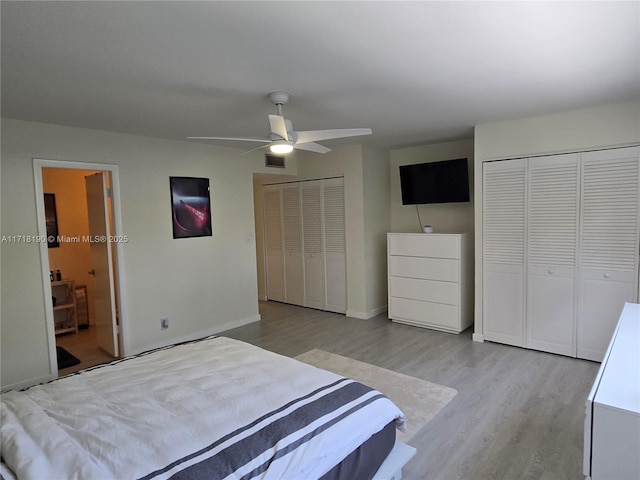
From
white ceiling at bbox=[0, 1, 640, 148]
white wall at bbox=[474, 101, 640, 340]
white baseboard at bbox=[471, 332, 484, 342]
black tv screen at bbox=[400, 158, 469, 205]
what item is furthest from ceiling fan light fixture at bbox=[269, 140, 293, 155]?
white baseboard at bbox=[471, 332, 484, 342]

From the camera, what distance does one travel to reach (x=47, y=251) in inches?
140

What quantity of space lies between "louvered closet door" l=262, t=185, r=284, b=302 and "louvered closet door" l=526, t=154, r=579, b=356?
12.4 ft

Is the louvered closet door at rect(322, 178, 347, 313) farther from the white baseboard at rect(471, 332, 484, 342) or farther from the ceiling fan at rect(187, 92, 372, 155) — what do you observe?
the ceiling fan at rect(187, 92, 372, 155)

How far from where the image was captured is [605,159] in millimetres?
3494

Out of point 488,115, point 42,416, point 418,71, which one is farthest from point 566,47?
point 42,416

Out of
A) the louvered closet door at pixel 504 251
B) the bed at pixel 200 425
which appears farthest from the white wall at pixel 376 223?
the bed at pixel 200 425

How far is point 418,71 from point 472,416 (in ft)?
8.08

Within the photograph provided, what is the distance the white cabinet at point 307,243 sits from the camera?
563cm

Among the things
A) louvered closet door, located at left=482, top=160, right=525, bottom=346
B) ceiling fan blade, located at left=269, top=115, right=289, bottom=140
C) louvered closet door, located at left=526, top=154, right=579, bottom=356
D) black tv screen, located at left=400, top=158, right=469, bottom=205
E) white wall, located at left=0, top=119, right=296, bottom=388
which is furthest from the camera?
black tv screen, located at left=400, top=158, right=469, bottom=205

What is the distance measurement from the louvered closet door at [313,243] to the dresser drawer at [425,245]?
1.21 meters

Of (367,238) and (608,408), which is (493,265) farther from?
(608,408)

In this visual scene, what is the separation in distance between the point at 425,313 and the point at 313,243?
201 cm

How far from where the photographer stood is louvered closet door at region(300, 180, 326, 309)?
19.0ft

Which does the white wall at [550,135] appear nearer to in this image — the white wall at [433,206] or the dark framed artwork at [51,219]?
the white wall at [433,206]
